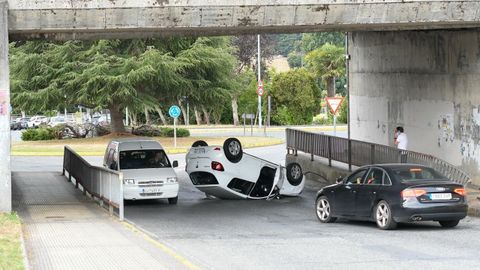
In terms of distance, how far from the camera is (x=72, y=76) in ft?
182

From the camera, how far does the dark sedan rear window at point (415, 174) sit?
18.2m

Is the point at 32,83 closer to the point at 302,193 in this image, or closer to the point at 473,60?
the point at 302,193

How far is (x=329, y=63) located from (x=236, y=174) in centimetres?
6236

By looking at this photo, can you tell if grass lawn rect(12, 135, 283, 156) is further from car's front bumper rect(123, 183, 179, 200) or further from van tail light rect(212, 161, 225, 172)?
car's front bumper rect(123, 183, 179, 200)

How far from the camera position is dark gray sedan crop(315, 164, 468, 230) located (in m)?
17.5

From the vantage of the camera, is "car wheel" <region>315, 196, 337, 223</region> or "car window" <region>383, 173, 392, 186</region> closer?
"car window" <region>383, 173, 392, 186</region>

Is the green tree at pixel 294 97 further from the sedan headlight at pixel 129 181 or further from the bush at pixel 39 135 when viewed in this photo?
the sedan headlight at pixel 129 181

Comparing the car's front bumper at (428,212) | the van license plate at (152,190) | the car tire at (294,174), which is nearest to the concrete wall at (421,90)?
the car tire at (294,174)

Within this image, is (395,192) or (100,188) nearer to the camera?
(395,192)

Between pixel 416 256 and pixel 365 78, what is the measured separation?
20180 mm

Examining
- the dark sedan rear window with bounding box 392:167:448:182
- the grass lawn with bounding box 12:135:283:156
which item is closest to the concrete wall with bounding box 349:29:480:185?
the dark sedan rear window with bounding box 392:167:448:182

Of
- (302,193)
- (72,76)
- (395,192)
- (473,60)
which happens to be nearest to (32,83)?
(72,76)

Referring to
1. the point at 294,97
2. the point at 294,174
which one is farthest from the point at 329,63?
the point at 294,174

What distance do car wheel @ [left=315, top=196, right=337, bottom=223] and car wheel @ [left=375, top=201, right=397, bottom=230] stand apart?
1.71 metres
